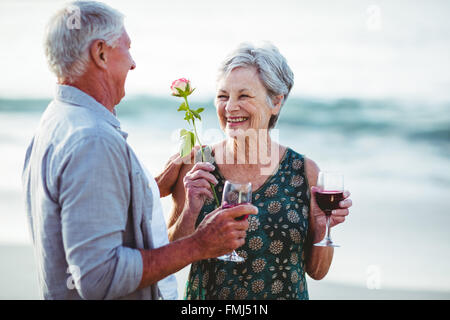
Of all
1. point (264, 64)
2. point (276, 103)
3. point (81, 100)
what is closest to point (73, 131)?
point (81, 100)

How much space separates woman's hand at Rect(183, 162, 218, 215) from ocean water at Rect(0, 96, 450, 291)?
538 mm

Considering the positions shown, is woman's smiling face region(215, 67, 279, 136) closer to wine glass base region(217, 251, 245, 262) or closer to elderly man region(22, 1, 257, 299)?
wine glass base region(217, 251, 245, 262)

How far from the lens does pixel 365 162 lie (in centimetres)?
1052

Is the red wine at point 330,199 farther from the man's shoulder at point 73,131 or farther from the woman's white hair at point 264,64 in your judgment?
the man's shoulder at point 73,131

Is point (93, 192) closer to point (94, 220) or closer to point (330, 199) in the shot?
point (94, 220)

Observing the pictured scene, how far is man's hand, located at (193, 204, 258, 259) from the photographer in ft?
6.65

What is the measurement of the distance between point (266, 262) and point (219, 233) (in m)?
0.80

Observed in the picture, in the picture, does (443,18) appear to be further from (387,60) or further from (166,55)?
(166,55)

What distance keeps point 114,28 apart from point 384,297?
173 inches

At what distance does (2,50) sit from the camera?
14383 millimetres

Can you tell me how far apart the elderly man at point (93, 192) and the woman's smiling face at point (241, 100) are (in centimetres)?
83

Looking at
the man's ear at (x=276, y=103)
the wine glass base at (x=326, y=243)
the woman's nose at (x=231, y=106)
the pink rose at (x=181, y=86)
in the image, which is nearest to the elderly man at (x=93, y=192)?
the pink rose at (x=181, y=86)
